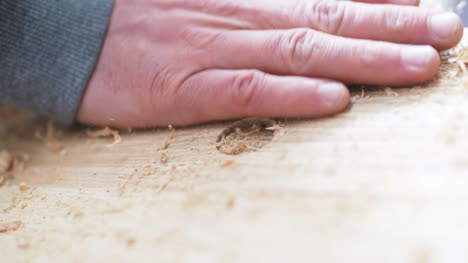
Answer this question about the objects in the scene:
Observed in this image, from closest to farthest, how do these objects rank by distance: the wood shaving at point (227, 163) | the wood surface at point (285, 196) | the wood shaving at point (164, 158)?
the wood surface at point (285, 196)
the wood shaving at point (227, 163)
the wood shaving at point (164, 158)

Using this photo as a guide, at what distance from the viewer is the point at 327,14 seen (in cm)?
95

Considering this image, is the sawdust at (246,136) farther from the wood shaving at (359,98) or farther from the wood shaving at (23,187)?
the wood shaving at (23,187)

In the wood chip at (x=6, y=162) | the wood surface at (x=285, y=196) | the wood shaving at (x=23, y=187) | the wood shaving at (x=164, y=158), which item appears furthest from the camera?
the wood chip at (x=6, y=162)

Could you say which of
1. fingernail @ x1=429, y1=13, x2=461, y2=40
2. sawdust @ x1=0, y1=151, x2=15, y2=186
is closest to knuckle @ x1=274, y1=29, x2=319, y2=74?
fingernail @ x1=429, y1=13, x2=461, y2=40

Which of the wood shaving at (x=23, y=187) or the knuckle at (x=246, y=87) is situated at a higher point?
the knuckle at (x=246, y=87)

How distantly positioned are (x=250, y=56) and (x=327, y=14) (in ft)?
0.73

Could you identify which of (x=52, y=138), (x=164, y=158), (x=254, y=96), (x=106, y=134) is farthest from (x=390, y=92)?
(x=52, y=138)

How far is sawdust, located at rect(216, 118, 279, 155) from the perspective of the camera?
838 mm

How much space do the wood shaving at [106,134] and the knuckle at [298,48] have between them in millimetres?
526

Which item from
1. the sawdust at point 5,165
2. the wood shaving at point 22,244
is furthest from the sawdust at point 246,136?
the sawdust at point 5,165

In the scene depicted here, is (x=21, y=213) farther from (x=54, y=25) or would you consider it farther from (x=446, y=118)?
(x=446, y=118)

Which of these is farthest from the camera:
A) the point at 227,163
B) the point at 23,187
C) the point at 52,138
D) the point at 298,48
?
the point at 52,138

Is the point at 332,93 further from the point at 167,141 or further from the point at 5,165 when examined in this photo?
the point at 5,165

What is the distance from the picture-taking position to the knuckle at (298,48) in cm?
89
